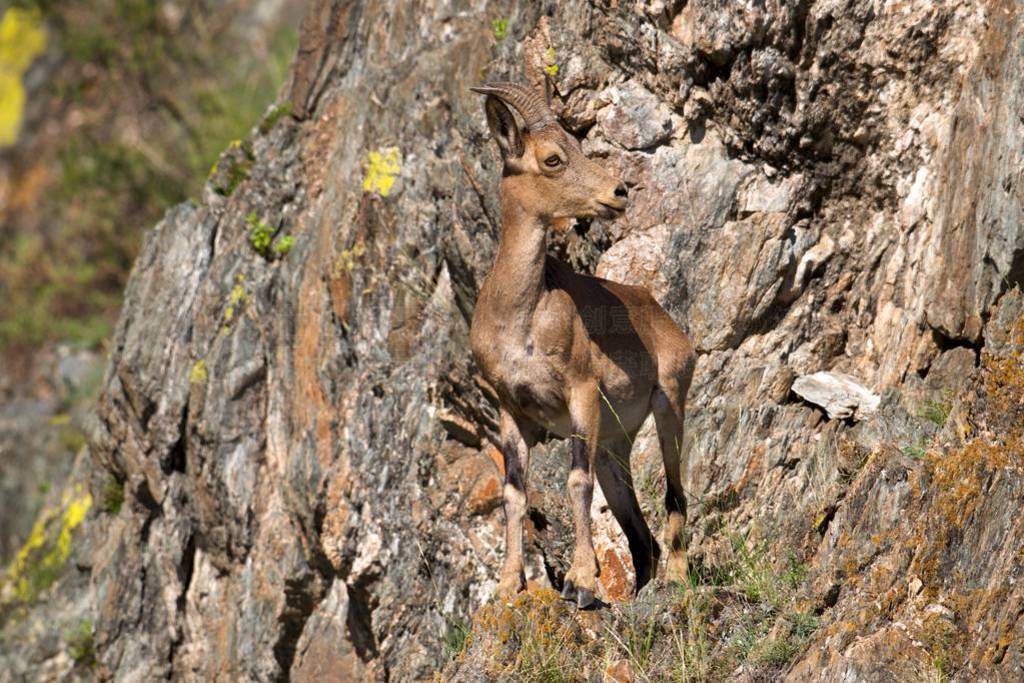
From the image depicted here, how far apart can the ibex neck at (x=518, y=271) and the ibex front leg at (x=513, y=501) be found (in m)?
0.59

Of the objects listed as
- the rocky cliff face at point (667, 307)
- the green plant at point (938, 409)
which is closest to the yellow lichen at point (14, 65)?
the rocky cliff face at point (667, 307)

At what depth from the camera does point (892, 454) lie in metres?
7.43

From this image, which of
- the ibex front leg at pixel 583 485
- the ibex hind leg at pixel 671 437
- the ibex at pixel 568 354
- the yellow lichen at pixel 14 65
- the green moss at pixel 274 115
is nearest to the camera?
the ibex front leg at pixel 583 485

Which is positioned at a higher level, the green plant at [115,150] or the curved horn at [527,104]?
the green plant at [115,150]

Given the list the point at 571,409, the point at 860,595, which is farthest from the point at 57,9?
the point at 860,595

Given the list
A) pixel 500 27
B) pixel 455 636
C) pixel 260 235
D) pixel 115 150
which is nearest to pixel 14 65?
pixel 115 150

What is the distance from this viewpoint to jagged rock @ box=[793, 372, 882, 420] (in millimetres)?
8766

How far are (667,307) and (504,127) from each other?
2.03 m

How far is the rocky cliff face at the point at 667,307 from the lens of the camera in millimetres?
7270

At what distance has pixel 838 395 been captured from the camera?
29.2ft

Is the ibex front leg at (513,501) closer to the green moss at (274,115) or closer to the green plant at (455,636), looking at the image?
the green plant at (455,636)

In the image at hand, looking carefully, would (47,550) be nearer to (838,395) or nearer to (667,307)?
(667,307)

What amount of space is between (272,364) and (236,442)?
0.72m

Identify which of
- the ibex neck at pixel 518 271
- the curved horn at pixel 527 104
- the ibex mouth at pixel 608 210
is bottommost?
the ibex neck at pixel 518 271
